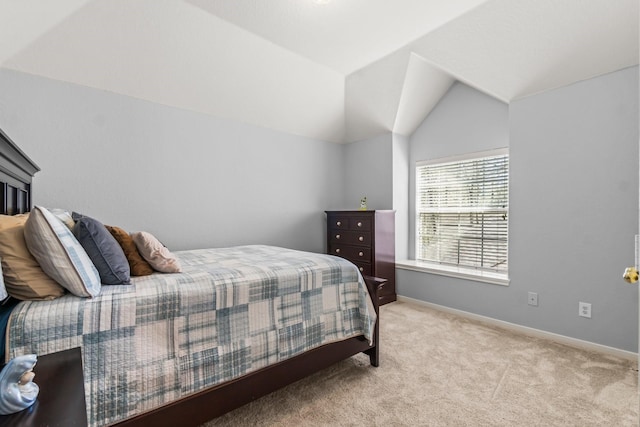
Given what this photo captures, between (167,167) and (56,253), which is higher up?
(167,167)

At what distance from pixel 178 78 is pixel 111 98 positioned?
1.94 feet

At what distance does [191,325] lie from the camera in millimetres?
1419

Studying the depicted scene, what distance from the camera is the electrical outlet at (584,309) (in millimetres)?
2355

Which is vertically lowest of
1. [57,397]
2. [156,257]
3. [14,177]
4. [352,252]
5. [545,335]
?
[545,335]

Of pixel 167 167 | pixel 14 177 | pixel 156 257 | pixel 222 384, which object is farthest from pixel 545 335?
pixel 14 177

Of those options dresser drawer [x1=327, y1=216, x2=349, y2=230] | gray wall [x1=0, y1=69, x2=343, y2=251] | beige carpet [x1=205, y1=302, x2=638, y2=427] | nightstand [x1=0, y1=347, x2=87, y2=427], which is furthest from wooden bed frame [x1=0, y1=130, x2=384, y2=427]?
dresser drawer [x1=327, y1=216, x2=349, y2=230]

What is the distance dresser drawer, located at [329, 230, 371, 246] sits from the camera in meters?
3.51

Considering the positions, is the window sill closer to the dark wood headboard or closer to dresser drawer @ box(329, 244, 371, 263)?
dresser drawer @ box(329, 244, 371, 263)

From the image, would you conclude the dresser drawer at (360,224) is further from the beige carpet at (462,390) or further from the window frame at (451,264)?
the beige carpet at (462,390)

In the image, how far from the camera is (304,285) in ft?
6.02

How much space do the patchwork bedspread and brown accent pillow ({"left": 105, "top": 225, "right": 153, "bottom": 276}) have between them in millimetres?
98

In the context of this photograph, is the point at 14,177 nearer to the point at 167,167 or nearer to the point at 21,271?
the point at 21,271

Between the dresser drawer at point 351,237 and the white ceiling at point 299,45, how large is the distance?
5.04 ft

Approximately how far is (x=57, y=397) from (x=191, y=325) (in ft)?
2.31
